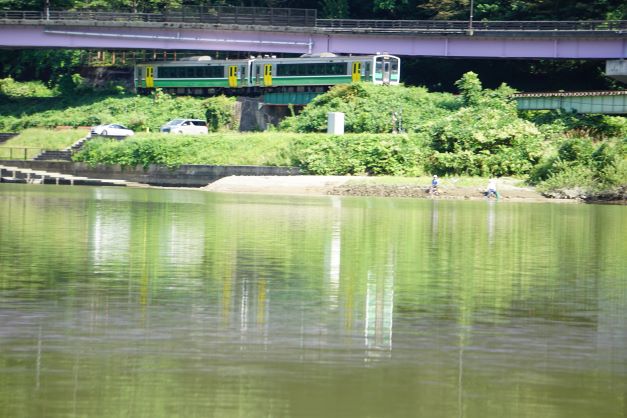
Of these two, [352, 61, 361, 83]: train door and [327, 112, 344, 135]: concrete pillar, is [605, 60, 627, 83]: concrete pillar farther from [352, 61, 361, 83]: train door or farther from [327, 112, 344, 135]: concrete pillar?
[327, 112, 344, 135]: concrete pillar

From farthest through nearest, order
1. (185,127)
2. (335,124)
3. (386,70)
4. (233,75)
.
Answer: (233,75) < (386,70) < (185,127) < (335,124)

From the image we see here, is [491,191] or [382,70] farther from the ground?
[382,70]

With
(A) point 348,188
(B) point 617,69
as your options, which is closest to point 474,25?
(B) point 617,69

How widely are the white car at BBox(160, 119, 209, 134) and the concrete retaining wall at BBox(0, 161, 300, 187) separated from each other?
25.8 feet

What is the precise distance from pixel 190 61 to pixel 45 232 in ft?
208

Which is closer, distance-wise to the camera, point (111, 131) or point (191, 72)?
point (111, 131)

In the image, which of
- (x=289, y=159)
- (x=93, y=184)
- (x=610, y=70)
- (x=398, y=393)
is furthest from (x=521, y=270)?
(x=610, y=70)

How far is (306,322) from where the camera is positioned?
63.2ft

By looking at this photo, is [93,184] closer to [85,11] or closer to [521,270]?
[85,11]

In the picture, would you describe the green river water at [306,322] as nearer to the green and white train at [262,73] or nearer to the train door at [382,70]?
the train door at [382,70]

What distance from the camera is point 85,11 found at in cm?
10231

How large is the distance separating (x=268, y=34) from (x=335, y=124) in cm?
2550

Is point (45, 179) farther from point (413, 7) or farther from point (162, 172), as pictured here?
point (413, 7)

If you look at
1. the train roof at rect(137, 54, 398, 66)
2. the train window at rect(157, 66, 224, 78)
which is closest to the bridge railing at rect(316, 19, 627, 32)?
the train roof at rect(137, 54, 398, 66)
